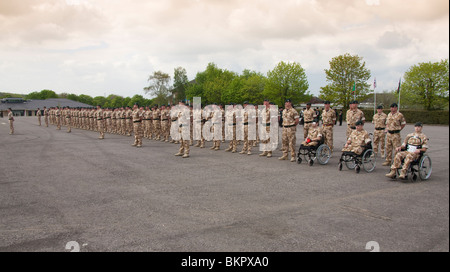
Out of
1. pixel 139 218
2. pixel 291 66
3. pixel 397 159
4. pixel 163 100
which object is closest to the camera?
pixel 139 218

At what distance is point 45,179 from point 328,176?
810cm

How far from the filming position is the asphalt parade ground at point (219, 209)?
4371mm

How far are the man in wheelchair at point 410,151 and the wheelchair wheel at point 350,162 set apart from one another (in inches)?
55.4

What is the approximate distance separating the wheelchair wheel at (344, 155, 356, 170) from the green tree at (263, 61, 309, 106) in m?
55.4

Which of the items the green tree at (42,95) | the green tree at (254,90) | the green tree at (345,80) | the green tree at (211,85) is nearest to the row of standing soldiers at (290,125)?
the green tree at (345,80)

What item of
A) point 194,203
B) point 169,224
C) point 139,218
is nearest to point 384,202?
point 194,203

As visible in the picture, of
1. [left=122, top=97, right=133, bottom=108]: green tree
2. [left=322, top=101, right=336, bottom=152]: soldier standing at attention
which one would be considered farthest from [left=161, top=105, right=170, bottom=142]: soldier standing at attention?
[left=122, top=97, right=133, bottom=108]: green tree

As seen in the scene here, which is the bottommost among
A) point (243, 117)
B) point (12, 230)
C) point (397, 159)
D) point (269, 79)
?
point (12, 230)

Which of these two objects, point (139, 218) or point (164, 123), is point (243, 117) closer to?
point (164, 123)

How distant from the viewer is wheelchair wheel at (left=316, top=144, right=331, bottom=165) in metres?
10.8

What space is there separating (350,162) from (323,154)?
101 cm

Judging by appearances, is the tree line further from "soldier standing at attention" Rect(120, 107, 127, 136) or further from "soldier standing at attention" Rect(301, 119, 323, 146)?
"soldier standing at attention" Rect(301, 119, 323, 146)

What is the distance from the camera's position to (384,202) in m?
A: 6.37

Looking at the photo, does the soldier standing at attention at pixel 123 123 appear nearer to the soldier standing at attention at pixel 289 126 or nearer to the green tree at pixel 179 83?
A: the soldier standing at attention at pixel 289 126
